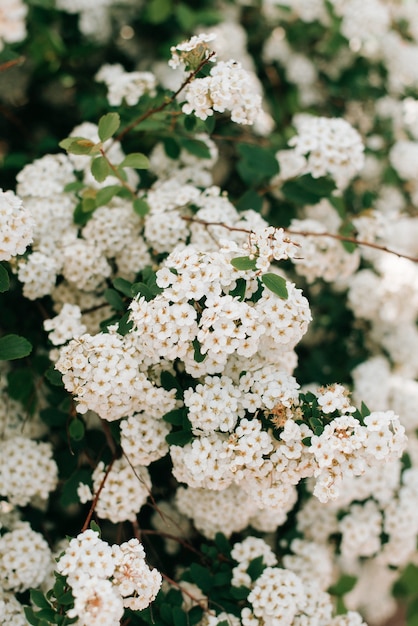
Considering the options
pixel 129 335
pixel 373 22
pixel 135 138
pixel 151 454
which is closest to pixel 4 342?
pixel 129 335

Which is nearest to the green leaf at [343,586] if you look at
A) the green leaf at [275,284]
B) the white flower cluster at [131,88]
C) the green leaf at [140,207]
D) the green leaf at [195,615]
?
the green leaf at [195,615]

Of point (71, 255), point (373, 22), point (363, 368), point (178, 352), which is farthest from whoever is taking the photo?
point (373, 22)

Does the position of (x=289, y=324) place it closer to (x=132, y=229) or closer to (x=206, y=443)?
(x=206, y=443)

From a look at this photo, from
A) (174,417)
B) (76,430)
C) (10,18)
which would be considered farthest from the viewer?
(76,430)

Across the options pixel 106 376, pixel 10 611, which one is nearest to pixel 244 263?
pixel 106 376

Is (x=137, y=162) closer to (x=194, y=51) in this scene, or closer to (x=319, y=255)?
(x=194, y=51)
